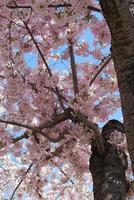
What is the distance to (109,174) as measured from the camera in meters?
6.90

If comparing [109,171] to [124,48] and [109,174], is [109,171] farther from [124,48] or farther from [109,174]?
[124,48]

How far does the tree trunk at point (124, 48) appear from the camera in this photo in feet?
15.4

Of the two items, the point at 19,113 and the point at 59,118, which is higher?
the point at 19,113

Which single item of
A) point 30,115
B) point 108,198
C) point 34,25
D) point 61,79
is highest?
point 34,25

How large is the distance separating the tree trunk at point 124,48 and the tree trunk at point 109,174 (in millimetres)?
2122

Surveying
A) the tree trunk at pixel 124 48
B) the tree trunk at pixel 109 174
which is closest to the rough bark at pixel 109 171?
the tree trunk at pixel 109 174

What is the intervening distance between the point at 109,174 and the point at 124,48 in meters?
2.64

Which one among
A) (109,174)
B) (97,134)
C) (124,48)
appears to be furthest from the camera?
(97,134)

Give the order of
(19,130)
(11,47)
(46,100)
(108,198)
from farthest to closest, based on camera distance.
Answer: (19,130), (46,100), (11,47), (108,198)

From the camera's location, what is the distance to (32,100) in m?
9.56

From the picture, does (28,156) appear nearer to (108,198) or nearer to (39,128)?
(39,128)

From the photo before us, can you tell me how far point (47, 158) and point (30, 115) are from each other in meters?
1.13

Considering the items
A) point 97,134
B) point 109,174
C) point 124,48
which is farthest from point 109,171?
point 124,48

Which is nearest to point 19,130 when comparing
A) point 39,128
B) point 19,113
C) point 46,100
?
point 19,113
